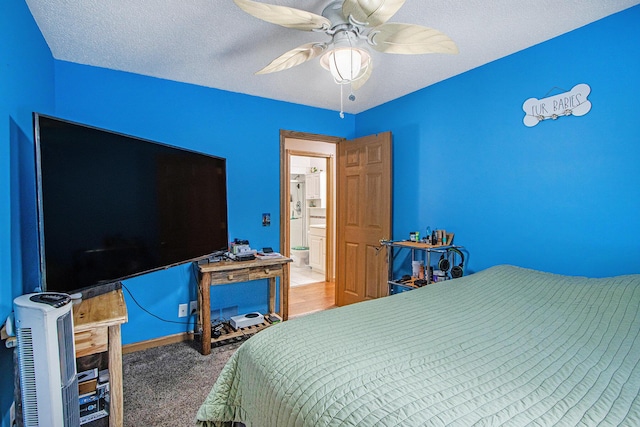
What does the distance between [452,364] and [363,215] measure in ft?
8.43

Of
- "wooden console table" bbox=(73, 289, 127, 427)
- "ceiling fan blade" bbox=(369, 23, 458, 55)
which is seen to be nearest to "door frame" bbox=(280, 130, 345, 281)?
"ceiling fan blade" bbox=(369, 23, 458, 55)

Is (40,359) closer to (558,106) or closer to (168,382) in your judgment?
(168,382)

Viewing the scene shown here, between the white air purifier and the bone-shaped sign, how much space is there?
2.99 m

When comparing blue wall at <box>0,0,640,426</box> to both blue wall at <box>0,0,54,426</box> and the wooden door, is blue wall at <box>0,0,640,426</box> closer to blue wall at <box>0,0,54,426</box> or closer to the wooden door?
blue wall at <box>0,0,54,426</box>

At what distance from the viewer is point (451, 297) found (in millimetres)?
1750

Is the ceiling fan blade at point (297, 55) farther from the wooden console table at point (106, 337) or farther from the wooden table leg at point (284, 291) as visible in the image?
the wooden table leg at point (284, 291)

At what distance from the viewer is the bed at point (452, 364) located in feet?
2.66

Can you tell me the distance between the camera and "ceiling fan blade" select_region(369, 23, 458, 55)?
4.90 ft

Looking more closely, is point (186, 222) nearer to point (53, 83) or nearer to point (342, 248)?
point (53, 83)

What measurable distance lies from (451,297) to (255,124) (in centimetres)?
252

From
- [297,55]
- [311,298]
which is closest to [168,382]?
[311,298]

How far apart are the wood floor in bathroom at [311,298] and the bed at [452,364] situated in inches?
88.0

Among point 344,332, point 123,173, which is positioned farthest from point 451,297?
point 123,173

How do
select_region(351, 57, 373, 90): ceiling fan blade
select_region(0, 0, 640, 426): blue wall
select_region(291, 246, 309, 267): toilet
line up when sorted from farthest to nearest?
select_region(291, 246, 309, 267): toilet, select_region(351, 57, 373, 90): ceiling fan blade, select_region(0, 0, 640, 426): blue wall
